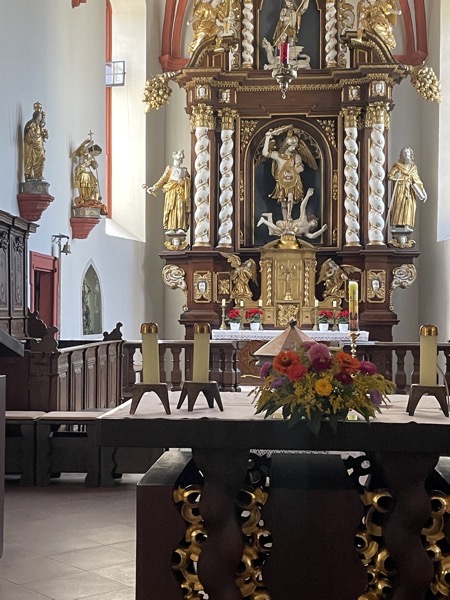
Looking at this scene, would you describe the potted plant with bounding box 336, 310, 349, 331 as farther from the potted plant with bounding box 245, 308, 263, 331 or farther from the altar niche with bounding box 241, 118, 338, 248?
the altar niche with bounding box 241, 118, 338, 248

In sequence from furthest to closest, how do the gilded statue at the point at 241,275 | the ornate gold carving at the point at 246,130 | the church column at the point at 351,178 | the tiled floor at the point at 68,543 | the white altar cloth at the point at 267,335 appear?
the ornate gold carving at the point at 246,130
the gilded statue at the point at 241,275
the church column at the point at 351,178
the white altar cloth at the point at 267,335
the tiled floor at the point at 68,543

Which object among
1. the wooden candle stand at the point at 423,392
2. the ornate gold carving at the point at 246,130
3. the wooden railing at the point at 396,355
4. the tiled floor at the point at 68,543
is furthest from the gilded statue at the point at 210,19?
the wooden candle stand at the point at 423,392

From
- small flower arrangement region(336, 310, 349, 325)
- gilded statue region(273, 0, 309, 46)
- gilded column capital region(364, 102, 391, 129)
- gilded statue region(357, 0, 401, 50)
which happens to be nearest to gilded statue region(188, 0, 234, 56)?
gilded statue region(273, 0, 309, 46)

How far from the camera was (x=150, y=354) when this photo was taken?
4.30 m

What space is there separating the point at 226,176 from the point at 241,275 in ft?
5.76

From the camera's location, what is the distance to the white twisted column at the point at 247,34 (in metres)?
16.0

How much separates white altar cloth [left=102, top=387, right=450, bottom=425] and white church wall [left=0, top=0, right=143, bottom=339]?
23.5ft

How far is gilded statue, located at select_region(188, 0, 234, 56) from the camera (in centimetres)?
1587

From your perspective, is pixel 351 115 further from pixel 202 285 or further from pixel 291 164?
pixel 202 285

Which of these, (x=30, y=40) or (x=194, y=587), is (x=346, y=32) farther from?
(x=194, y=587)

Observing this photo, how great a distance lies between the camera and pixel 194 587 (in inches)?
158

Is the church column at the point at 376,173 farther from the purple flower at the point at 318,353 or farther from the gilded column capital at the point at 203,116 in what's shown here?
the purple flower at the point at 318,353

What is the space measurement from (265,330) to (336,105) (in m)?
4.18

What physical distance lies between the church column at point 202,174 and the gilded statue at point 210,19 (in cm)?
116
